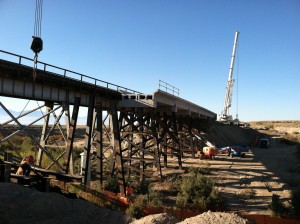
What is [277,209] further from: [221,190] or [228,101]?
[228,101]

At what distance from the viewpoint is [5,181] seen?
12266mm

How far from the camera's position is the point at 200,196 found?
17.3 metres

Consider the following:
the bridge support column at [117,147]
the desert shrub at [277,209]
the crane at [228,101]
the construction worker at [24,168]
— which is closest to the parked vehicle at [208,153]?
the bridge support column at [117,147]

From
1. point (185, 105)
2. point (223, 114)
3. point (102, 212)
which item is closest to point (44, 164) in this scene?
point (102, 212)

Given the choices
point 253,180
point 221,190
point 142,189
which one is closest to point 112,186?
point 142,189

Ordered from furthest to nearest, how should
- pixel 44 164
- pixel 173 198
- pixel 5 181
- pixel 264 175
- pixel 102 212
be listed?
pixel 264 175 → pixel 44 164 → pixel 173 198 → pixel 102 212 → pixel 5 181

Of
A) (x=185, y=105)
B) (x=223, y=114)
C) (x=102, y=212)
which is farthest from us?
(x=223, y=114)

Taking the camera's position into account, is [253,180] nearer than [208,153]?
Yes

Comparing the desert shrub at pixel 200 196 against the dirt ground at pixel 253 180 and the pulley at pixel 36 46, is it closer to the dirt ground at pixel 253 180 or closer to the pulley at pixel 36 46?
the dirt ground at pixel 253 180

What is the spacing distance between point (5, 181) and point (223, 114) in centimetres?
6366

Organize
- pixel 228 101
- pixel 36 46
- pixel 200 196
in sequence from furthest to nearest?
pixel 228 101, pixel 200 196, pixel 36 46

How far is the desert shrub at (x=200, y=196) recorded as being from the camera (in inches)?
654

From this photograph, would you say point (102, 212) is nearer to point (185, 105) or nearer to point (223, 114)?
point (185, 105)

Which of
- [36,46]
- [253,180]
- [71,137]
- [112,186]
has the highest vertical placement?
[36,46]
